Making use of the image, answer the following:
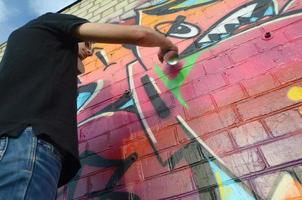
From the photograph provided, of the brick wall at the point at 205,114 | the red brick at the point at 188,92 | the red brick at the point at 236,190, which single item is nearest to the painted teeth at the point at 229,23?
the brick wall at the point at 205,114

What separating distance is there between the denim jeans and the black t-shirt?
3cm

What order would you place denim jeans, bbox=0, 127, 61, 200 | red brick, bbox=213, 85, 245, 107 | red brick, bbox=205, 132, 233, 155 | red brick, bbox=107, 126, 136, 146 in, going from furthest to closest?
red brick, bbox=107, 126, 136, 146 → red brick, bbox=213, 85, 245, 107 → red brick, bbox=205, 132, 233, 155 → denim jeans, bbox=0, 127, 61, 200

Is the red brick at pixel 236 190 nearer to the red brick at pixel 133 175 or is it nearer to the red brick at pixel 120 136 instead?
the red brick at pixel 133 175

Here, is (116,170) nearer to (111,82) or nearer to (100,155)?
(100,155)

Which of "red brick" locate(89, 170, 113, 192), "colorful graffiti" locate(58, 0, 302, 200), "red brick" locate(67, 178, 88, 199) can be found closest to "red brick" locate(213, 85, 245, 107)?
"colorful graffiti" locate(58, 0, 302, 200)

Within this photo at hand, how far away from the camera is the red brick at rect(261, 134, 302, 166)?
4.23ft

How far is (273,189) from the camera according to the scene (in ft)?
4.10

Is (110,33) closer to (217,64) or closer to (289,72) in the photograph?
(217,64)

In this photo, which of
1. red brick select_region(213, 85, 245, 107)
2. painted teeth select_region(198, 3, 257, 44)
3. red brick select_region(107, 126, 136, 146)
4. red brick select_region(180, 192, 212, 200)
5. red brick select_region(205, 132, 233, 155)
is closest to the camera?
red brick select_region(180, 192, 212, 200)

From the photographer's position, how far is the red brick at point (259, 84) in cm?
156

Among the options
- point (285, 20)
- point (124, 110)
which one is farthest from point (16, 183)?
point (285, 20)

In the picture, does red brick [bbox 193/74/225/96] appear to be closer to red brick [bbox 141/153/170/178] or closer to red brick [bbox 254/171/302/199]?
red brick [bbox 141/153/170/178]

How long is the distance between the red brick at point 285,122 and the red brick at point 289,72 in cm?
19

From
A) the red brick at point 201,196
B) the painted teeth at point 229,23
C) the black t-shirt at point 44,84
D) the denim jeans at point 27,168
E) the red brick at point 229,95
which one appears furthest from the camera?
the painted teeth at point 229,23
